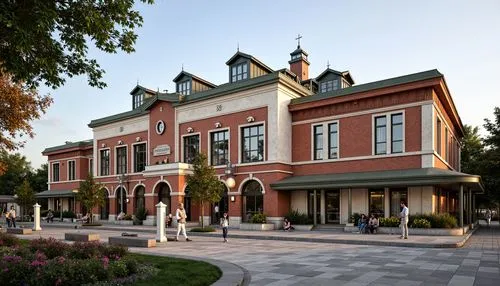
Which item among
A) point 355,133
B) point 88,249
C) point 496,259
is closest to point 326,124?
point 355,133

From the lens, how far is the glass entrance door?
28359 mm

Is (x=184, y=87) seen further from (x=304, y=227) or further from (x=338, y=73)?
(x=304, y=227)

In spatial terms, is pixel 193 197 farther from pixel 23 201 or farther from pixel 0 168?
pixel 23 201

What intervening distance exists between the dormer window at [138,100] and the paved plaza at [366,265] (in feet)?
95.0

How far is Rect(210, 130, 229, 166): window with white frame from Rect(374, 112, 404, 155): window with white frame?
38.2 ft

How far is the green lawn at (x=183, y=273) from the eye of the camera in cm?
895

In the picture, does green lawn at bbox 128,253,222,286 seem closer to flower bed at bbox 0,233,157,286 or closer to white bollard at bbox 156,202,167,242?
flower bed at bbox 0,233,157,286

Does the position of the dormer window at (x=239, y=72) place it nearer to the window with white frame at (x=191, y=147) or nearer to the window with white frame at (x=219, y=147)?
the window with white frame at (x=219, y=147)

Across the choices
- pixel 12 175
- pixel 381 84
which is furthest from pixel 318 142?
pixel 12 175

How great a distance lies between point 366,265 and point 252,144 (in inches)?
777

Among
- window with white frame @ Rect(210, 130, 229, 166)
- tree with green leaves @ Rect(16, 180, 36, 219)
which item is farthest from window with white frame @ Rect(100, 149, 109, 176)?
window with white frame @ Rect(210, 130, 229, 166)

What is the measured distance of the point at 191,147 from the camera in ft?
116

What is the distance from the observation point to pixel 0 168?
1003 inches

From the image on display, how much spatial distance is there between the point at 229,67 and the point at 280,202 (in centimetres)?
1314
